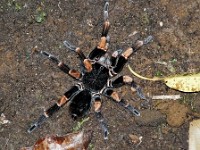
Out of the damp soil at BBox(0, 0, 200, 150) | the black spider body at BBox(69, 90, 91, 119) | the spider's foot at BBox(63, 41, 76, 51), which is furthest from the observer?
the damp soil at BBox(0, 0, 200, 150)

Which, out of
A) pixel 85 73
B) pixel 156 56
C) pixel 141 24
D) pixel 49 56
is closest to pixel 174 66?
pixel 156 56

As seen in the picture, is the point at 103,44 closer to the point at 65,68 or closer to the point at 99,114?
the point at 65,68

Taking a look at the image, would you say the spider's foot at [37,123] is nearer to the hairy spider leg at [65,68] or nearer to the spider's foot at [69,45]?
the hairy spider leg at [65,68]

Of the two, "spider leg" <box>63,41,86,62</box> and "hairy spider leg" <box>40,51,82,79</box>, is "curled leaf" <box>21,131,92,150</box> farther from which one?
"spider leg" <box>63,41,86,62</box>

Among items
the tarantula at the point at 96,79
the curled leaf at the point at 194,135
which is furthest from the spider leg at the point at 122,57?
the curled leaf at the point at 194,135

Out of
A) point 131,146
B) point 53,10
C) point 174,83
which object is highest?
point 53,10

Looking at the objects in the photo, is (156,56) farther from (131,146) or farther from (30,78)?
(30,78)

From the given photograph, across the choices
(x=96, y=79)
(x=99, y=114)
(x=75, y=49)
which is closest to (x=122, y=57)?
(x=96, y=79)

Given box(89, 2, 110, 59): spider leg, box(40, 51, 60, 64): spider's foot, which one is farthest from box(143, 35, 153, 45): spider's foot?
box(40, 51, 60, 64): spider's foot
